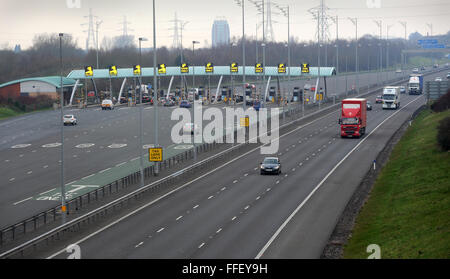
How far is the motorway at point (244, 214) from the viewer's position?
31.2m

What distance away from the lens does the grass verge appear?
30.7 meters

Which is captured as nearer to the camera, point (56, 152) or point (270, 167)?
point (270, 167)

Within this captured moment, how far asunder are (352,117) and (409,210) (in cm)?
3488

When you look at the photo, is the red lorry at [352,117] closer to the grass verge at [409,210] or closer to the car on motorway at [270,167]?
the grass verge at [409,210]

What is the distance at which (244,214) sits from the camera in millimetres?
38562

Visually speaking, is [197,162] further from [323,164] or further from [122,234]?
[122,234]

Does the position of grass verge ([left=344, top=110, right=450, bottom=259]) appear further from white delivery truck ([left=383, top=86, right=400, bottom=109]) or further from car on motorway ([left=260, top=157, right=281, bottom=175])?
white delivery truck ([left=383, top=86, right=400, bottom=109])

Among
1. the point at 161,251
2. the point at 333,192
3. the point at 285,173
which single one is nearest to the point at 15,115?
the point at 285,173

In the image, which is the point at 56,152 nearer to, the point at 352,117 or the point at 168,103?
the point at 352,117

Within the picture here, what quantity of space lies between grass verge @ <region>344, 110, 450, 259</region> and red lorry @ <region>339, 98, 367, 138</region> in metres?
13.1

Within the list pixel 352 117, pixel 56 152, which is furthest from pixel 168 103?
pixel 56 152

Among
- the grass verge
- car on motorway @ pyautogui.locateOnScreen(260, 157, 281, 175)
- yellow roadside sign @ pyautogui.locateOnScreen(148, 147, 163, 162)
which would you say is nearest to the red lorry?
the grass verge

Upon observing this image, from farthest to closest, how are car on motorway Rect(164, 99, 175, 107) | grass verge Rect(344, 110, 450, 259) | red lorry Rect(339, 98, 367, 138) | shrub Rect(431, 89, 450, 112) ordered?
car on motorway Rect(164, 99, 175, 107)
shrub Rect(431, 89, 450, 112)
red lorry Rect(339, 98, 367, 138)
grass verge Rect(344, 110, 450, 259)

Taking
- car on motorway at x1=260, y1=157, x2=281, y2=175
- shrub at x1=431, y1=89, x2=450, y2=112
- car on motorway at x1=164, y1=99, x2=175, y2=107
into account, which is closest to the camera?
car on motorway at x1=260, y1=157, x2=281, y2=175
